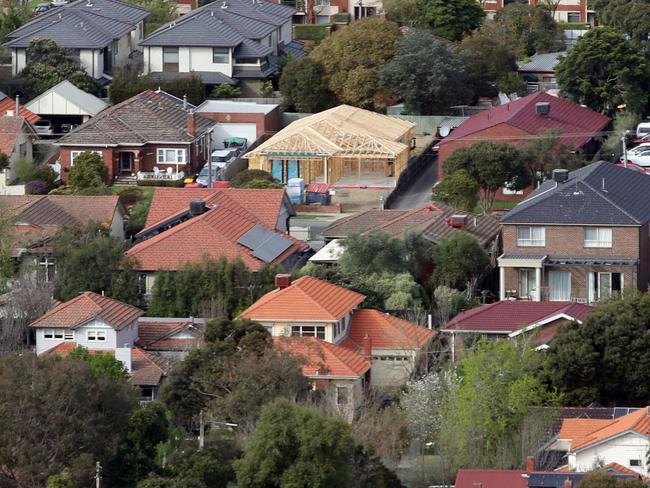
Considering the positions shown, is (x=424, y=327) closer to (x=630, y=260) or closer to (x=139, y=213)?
(x=630, y=260)

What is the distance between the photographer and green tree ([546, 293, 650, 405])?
61.0 m

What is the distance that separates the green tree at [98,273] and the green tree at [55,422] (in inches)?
584

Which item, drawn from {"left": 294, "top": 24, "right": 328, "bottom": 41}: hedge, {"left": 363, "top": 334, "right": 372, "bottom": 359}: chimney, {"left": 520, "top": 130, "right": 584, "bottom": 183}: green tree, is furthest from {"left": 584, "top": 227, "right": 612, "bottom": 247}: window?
{"left": 294, "top": 24, "right": 328, "bottom": 41}: hedge

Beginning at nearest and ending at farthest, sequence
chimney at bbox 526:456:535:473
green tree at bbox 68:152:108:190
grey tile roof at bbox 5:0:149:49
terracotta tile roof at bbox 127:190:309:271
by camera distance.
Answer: chimney at bbox 526:456:535:473 < terracotta tile roof at bbox 127:190:309:271 < green tree at bbox 68:152:108:190 < grey tile roof at bbox 5:0:149:49

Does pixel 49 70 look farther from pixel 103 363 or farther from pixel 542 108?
pixel 103 363

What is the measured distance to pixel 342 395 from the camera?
62312 millimetres

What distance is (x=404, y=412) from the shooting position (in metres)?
59.6

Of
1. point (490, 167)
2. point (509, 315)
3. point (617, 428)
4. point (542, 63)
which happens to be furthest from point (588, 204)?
point (542, 63)

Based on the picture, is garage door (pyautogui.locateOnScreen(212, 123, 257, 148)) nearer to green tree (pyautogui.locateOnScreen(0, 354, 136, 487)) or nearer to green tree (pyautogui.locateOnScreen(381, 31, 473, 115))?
green tree (pyautogui.locateOnScreen(381, 31, 473, 115))

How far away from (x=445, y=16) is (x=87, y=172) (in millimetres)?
23393

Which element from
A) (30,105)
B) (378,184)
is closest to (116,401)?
(378,184)

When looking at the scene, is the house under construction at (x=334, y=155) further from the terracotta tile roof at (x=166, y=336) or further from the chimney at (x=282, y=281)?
the terracotta tile roof at (x=166, y=336)

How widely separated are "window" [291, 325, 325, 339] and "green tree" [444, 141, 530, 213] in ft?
49.9

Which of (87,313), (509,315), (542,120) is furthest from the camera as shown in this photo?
(542,120)
